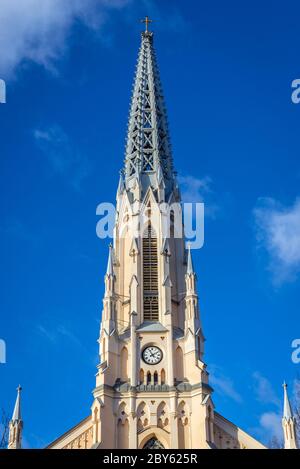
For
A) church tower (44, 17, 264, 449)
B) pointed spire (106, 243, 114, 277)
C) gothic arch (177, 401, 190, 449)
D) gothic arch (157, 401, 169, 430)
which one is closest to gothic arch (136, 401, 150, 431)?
church tower (44, 17, 264, 449)

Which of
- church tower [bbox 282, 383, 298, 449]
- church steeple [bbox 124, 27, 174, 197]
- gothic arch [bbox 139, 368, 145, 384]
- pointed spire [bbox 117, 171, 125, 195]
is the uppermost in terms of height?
church steeple [bbox 124, 27, 174, 197]

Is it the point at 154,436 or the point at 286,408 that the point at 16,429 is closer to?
the point at 154,436

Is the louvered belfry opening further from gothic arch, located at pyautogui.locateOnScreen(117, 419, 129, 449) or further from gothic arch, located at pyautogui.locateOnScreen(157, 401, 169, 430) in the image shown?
gothic arch, located at pyautogui.locateOnScreen(117, 419, 129, 449)

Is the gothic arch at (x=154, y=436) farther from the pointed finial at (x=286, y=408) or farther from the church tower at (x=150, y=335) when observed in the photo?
the pointed finial at (x=286, y=408)

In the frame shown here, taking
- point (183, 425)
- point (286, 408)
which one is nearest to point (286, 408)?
point (286, 408)

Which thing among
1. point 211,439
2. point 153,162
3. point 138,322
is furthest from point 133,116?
point 211,439

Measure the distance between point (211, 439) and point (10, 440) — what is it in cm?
1700

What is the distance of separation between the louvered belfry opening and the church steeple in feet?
20.9

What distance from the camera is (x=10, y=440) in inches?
2420

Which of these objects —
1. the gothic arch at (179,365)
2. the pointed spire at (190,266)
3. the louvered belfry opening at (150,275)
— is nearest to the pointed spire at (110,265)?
the louvered belfry opening at (150,275)

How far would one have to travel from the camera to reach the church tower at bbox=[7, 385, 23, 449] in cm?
6144
